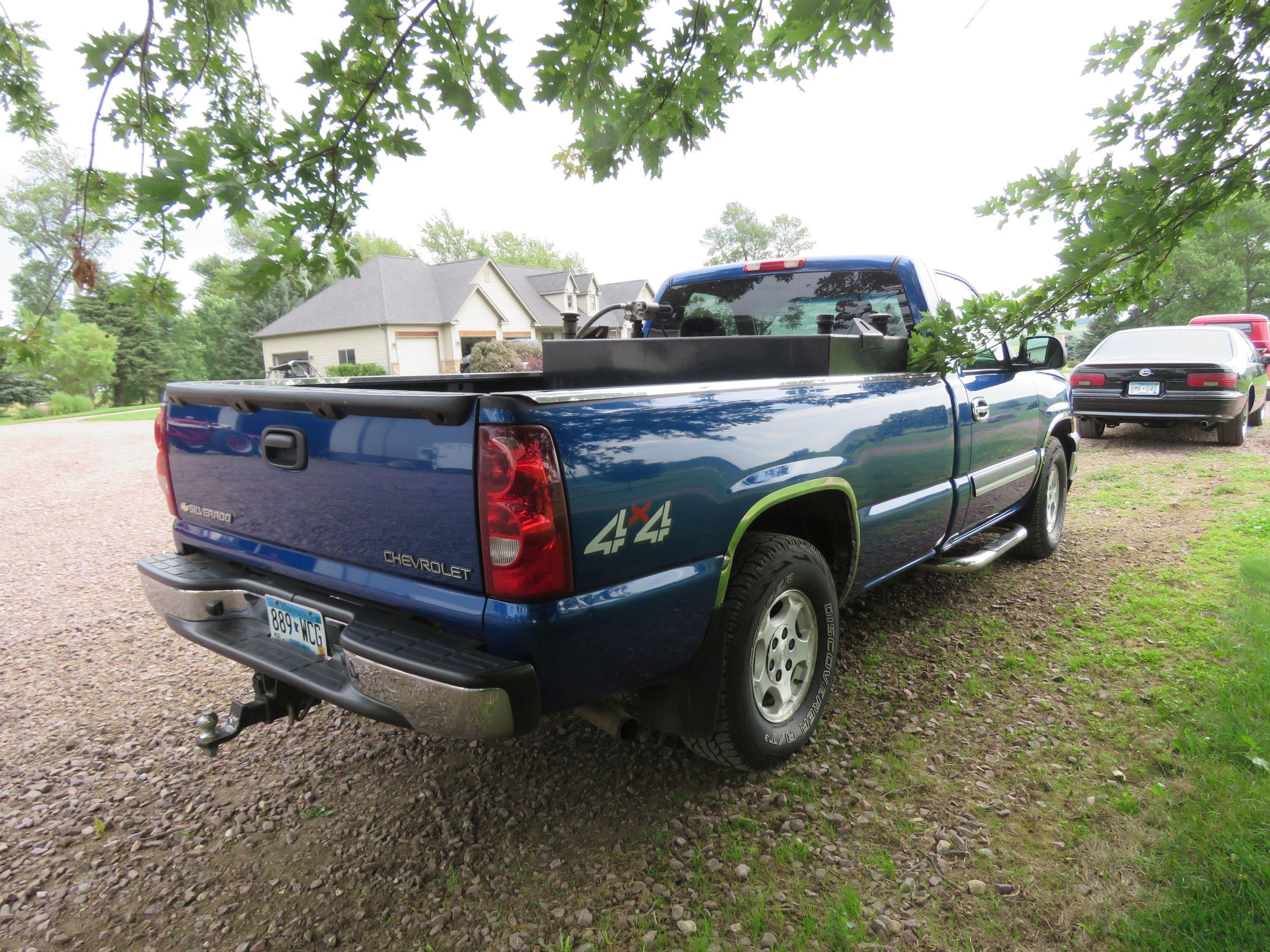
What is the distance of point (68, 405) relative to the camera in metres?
30.8

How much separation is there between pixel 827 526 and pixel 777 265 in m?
1.86

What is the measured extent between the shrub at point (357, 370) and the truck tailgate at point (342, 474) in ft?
91.1

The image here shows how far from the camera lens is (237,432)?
2666 millimetres

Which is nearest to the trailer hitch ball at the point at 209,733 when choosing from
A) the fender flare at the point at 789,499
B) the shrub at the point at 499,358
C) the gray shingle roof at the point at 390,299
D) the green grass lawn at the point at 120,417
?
the fender flare at the point at 789,499

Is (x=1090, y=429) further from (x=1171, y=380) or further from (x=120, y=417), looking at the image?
(x=120, y=417)

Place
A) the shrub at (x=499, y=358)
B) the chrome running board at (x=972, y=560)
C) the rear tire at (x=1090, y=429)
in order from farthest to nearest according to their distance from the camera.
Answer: the shrub at (x=499, y=358)
the rear tire at (x=1090, y=429)
the chrome running board at (x=972, y=560)

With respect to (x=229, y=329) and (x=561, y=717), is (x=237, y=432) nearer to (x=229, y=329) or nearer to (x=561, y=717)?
(x=561, y=717)

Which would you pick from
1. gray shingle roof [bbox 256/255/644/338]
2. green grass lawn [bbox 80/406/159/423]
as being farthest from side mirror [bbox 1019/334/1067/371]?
gray shingle roof [bbox 256/255/644/338]

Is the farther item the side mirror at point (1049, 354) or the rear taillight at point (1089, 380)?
the rear taillight at point (1089, 380)

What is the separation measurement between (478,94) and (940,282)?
A: 112 inches

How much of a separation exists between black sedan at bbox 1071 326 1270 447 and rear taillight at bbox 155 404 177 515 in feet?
36.3

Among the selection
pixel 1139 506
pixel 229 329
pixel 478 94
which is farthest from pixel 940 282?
pixel 229 329

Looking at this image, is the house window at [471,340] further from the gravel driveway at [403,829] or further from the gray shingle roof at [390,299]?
the gravel driveway at [403,829]

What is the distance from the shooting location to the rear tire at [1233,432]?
10.1m
